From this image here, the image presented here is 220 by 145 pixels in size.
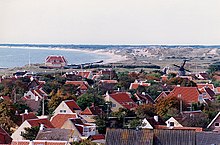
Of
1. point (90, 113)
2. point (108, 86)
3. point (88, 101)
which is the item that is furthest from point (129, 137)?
point (108, 86)

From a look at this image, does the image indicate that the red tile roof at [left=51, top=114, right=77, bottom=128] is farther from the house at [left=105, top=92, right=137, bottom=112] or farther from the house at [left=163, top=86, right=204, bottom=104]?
the house at [left=163, top=86, right=204, bottom=104]

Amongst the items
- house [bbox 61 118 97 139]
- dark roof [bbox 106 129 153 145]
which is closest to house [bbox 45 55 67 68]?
house [bbox 61 118 97 139]

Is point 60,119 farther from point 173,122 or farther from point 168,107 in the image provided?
Result: point 168,107

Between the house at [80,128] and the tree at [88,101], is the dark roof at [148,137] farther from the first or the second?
the tree at [88,101]

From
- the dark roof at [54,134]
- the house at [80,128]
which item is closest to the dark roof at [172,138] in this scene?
the dark roof at [54,134]

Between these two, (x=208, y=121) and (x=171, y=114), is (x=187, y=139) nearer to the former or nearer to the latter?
(x=208, y=121)

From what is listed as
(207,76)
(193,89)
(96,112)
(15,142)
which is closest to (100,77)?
(207,76)
